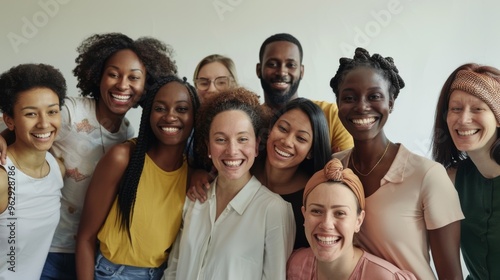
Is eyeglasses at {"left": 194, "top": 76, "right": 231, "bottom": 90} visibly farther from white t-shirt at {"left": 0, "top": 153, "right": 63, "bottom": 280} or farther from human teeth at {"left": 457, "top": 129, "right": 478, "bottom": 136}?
human teeth at {"left": 457, "top": 129, "right": 478, "bottom": 136}

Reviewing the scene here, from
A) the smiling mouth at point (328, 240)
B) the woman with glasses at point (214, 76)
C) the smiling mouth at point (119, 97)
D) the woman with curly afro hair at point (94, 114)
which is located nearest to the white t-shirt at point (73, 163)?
the woman with curly afro hair at point (94, 114)

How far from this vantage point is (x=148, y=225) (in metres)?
1.95

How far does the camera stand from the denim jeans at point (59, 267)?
2.18m

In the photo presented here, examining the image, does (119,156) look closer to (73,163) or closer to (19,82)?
(73,163)

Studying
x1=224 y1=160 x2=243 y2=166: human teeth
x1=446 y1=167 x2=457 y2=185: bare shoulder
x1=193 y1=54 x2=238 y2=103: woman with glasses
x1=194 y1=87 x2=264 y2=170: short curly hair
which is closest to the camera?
x1=224 y1=160 x2=243 y2=166: human teeth

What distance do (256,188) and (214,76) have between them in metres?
1.17

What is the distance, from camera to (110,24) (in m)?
3.31

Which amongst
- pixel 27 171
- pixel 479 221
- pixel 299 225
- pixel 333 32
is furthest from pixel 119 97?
pixel 333 32

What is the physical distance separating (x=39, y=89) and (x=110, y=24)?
58.8 inches

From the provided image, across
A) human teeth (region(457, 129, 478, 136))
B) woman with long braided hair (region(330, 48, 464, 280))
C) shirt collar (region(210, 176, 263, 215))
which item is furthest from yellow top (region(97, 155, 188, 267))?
human teeth (region(457, 129, 478, 136))

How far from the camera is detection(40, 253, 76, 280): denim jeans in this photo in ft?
7.16

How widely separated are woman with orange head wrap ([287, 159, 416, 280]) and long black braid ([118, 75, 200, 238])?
68 cm

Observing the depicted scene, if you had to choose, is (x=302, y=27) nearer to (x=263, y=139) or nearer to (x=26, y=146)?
(x=263, y=139)

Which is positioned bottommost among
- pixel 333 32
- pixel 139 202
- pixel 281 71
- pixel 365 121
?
pixel 139 202
